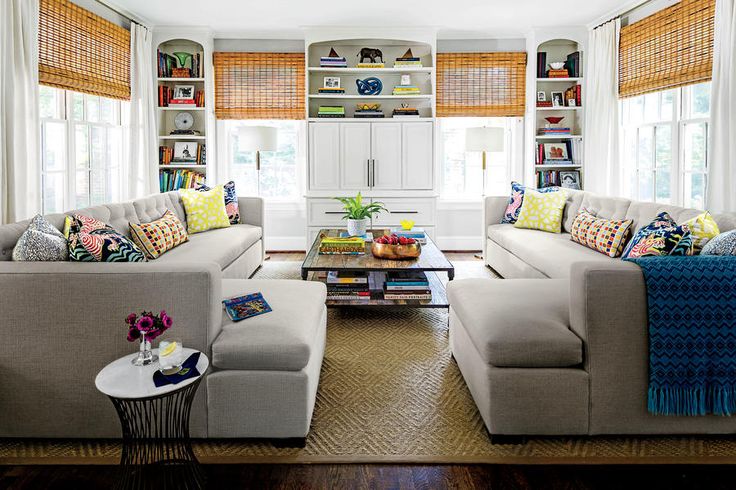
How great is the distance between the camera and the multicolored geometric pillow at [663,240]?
3001mm

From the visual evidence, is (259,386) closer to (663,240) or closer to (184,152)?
(663,240)

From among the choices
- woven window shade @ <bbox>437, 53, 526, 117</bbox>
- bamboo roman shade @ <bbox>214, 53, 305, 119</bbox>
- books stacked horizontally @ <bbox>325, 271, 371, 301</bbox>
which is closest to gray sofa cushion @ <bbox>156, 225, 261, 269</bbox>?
books stacked horizontally @ <bbox>325, 271, 371, 301</bbox>

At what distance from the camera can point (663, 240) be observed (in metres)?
3.17

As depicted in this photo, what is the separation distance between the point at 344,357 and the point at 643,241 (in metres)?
1.84

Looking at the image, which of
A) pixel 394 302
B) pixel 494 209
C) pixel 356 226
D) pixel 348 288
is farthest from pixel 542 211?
pixel 348 288

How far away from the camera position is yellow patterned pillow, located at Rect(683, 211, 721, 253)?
3.01m

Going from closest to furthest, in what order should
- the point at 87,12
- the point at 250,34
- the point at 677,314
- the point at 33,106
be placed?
the point at 677,314 → the point at 33,106 → the point at 87,12 → the point at 250,34

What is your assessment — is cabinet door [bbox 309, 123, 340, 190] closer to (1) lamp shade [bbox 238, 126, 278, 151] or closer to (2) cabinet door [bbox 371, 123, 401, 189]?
(2) cabinet door [bbox 371, 123, 401, 189]

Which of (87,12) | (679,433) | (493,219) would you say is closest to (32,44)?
(87,12)

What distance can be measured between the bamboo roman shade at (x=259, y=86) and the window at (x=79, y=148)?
1.25 m

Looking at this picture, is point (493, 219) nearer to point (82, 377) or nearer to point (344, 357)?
point (344, 357)

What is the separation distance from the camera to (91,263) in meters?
2.42

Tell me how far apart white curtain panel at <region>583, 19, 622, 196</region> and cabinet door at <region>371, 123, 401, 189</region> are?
2.17 meters

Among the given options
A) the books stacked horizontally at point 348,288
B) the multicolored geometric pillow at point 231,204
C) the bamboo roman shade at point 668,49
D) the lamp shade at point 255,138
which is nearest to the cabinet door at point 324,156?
the lamp shade at point 255,138
